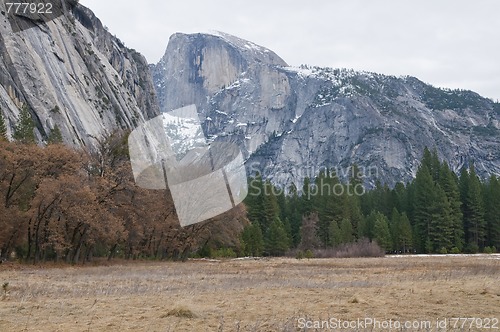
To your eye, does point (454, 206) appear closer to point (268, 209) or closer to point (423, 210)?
point (423, 210)

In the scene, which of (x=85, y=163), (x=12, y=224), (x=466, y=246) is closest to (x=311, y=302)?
(x=12, y=224)

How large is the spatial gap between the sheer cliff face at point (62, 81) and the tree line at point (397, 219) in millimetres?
31129

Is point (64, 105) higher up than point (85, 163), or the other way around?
point (64, 105)

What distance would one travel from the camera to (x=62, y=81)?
78312mm

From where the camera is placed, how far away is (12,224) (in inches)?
1350

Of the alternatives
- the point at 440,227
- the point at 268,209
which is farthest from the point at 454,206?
the point at 268,209

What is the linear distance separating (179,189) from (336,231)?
2967cm

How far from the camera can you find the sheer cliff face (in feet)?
222

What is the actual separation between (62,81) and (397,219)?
5858cm

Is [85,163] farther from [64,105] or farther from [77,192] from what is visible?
[64,105]

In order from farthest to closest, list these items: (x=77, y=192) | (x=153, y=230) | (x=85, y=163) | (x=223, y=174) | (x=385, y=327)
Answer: (x=223, y=174)
(x=153, y=230)
(x=85, y=163)
(x=77, y=192)
(x=385, y=327)

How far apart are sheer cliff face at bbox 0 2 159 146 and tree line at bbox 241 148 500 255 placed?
31.1 metres

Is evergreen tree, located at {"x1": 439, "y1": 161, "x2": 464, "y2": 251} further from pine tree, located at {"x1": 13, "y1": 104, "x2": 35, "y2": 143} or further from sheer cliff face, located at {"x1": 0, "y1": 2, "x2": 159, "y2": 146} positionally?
pine tree, located at {"x1": 13, "y1": 104, "x2": 35, "y2": 143}

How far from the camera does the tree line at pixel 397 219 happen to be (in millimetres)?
70438
